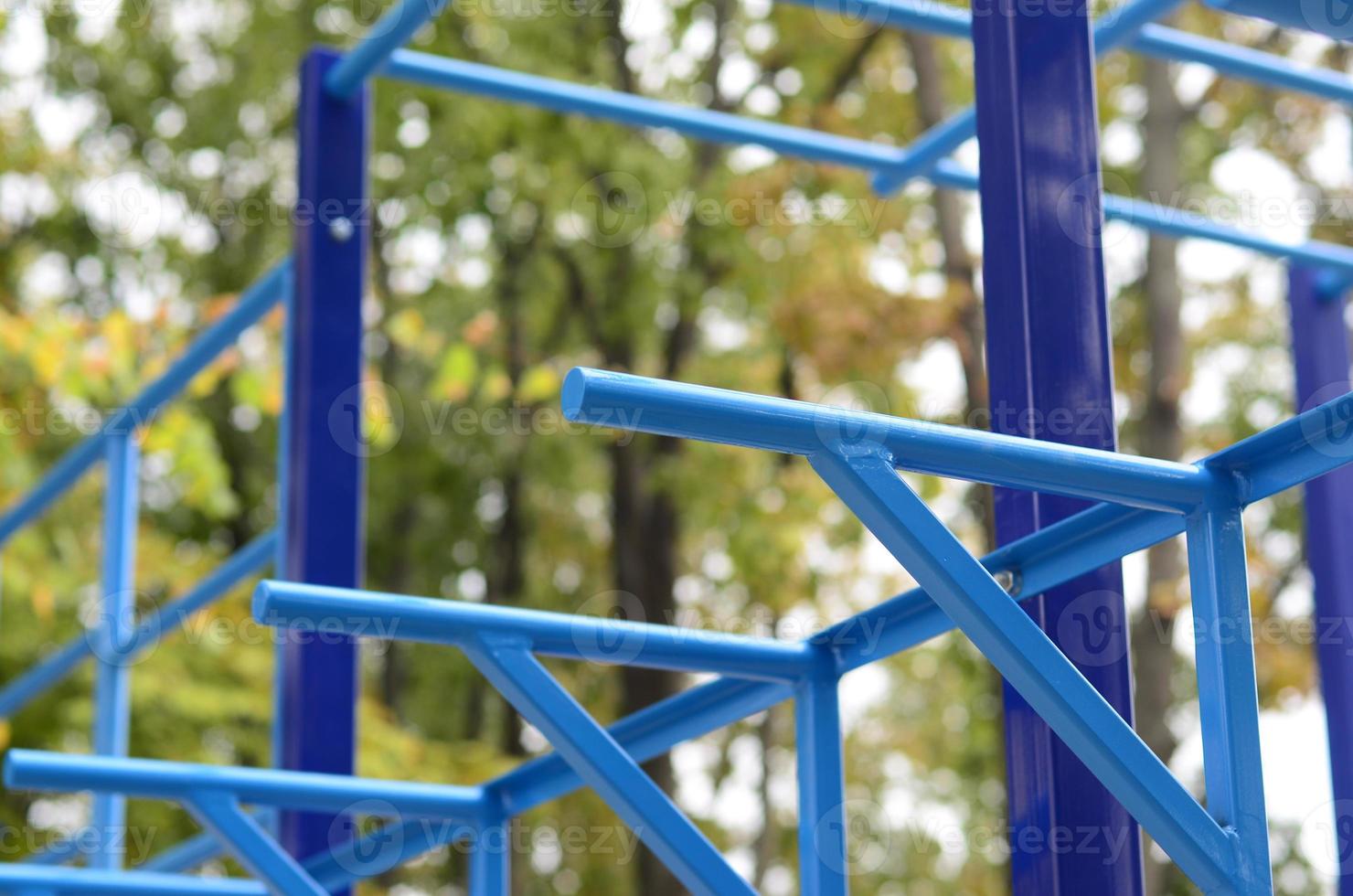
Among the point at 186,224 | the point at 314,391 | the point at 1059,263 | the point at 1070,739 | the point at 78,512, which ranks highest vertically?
the point at 186,224

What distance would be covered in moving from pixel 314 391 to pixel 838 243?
6296mm

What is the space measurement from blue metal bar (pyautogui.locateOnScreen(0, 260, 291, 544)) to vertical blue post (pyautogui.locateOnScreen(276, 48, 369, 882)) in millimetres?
110

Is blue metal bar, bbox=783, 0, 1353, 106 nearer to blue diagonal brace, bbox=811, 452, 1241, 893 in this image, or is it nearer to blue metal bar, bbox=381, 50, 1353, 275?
blue metal bar, bbox=381, 50, 1353, 275

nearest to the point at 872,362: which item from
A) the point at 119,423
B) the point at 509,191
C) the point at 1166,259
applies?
the point at 1166,259

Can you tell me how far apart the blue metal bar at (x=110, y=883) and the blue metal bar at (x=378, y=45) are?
118 cm

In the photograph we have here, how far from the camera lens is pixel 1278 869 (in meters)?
10.0

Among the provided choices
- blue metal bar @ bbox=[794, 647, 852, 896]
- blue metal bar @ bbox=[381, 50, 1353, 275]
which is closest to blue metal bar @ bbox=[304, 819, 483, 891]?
blue metal bar @ bbox=[794, 647, 852, 896]

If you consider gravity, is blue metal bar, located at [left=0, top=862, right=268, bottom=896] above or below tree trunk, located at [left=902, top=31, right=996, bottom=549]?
below

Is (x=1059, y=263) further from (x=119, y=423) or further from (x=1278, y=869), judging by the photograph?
(x=1278, y=869)

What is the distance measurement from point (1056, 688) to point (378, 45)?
179 centimetres

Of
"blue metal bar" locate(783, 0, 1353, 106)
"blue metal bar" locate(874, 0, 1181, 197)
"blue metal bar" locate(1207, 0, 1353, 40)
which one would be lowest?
"blue metal bar" locate(1207, 0, 1353, 40)

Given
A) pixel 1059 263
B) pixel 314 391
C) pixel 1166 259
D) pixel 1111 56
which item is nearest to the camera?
pixel 1059 263

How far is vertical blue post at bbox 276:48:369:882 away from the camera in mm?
2602

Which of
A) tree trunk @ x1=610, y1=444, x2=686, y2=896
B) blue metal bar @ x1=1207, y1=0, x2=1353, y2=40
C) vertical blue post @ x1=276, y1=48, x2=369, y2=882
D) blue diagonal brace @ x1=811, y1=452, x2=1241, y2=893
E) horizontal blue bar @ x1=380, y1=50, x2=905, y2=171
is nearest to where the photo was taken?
blue metal bar @ x1=1207, y1=0, x2=1353, y2=40
